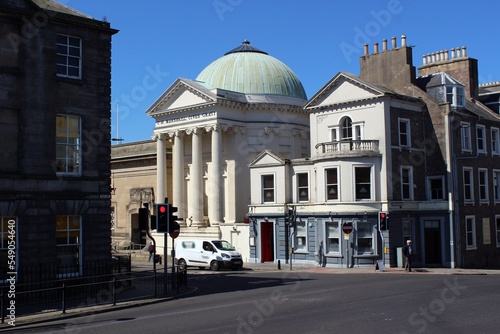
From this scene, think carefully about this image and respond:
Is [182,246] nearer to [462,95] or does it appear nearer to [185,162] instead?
[185,162]

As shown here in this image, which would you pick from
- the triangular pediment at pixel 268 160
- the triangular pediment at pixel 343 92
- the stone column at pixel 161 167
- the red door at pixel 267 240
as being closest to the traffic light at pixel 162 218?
the triangular pediment at pixel 343 92

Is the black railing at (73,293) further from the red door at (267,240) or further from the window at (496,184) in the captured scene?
the window at (496,184)

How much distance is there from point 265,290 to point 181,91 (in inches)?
1267

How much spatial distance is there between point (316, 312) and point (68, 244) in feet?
34.4

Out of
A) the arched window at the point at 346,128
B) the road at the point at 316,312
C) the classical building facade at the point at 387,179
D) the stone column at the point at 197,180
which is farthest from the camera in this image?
the stone column at the point at 197,180

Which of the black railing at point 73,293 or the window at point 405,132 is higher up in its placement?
the window at point 405,132

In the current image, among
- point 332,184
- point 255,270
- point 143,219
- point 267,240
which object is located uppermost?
point 332,184

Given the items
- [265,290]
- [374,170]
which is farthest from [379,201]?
[265,290]

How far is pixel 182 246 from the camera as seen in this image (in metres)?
38.8

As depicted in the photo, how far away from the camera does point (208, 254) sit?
37125 mm

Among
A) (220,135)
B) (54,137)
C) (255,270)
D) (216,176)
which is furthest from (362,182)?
(54,137)

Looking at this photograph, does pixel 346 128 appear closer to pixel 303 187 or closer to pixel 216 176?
pixel 303 187

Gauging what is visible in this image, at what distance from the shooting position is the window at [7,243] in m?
20.7

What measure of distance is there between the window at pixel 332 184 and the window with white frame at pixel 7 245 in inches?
859
